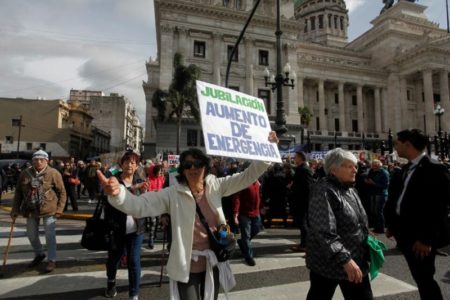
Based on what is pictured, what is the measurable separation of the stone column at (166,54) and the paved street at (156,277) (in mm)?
30497

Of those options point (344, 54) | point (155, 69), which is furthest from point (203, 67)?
point (344, 54)

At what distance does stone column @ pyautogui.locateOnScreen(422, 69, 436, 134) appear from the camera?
158ft

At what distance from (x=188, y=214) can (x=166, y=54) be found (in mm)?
35482

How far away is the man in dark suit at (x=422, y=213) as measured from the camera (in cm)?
302

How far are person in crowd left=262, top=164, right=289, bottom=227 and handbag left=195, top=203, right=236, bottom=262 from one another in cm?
685

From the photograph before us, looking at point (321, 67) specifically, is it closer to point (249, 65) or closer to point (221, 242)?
point (249, 65)

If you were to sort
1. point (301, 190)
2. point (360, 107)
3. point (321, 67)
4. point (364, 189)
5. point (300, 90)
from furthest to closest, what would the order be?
point (360, 107)
point (321, 67)
point (300, 90)
point (364, 189)
point (301, 190)

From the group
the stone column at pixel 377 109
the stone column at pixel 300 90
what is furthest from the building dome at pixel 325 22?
the stone column at pixel 300 90

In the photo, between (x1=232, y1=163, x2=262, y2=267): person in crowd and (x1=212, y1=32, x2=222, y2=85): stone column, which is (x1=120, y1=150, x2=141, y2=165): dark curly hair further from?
(x1=212, y1=32, x2=222, y2=85): stone column

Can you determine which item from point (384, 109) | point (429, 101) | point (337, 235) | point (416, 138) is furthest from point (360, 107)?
point (337, 235)

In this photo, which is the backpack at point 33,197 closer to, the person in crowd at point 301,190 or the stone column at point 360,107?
the person in crowd at point 301,190

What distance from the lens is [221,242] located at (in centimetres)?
273

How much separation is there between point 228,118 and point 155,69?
4721 cm

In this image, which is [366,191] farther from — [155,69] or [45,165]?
[155,69]
